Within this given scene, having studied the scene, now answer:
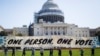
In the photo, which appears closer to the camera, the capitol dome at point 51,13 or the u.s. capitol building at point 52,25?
the u.s. capitol building at point 52,25

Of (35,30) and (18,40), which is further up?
(18,40)

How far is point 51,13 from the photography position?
150m

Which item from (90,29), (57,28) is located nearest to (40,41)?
(57,28)

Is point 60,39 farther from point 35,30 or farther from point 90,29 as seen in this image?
point 90,29

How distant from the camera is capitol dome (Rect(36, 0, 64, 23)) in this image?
150 m

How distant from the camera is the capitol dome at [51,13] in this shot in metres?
150

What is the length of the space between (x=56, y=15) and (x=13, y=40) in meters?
102

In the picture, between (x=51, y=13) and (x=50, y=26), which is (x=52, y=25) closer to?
(x=50, y=26)

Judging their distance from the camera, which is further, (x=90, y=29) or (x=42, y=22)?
(x=90, y=29)

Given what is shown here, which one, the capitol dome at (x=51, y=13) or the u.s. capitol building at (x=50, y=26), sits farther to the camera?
the capitol dome at (x=51, y=13)

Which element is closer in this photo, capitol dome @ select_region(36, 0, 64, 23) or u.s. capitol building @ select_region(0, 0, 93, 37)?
u.s. capitol building @ select_region(0, 0, 93, 37)

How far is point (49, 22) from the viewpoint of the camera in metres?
144

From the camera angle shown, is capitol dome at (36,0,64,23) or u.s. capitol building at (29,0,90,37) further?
capitol dome at (36,0,64,23)

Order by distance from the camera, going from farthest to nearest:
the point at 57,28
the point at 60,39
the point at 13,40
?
the point at 57,28
the point at 60,39
the point at 13,40
